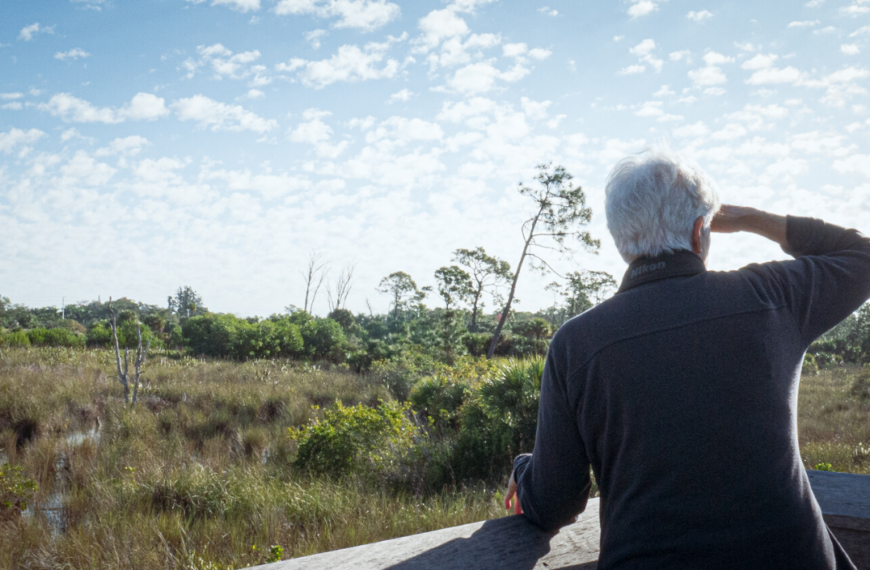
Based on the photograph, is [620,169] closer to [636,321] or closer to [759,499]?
[636,321]

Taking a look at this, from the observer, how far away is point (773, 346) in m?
1.17

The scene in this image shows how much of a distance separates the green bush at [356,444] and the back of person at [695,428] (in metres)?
4.78

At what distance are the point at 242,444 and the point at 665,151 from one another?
8.11 metres

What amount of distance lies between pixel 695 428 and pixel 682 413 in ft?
0.14

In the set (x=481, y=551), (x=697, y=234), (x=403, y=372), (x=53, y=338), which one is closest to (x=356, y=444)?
(x=481, y=551)

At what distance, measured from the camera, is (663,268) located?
4.11 ft

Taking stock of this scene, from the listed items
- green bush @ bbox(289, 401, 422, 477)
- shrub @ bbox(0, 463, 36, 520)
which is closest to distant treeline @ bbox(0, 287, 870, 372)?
green bush @ bbox(289, 401, 422, 477)

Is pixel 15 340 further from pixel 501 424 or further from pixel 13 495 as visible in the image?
pixel 501 424

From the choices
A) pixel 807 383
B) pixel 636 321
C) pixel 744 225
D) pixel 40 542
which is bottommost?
pixel 807 383

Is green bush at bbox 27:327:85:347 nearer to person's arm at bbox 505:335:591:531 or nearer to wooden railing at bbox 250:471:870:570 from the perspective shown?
wooden railing at bbox 250:471:870:570

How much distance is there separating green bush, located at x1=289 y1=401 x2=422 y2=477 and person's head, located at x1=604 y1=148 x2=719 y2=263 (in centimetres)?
483

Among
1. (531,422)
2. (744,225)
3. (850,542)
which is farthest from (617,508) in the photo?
(531,422)

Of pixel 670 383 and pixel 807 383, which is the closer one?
pixel 670 383

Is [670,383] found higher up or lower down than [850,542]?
higher up
